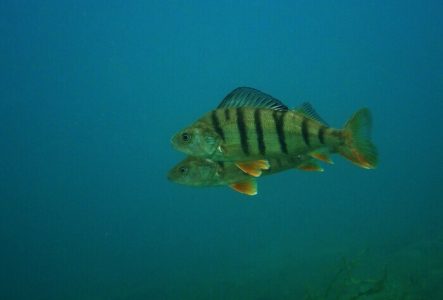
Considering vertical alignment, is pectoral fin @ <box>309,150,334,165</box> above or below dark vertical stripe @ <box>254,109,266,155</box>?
below

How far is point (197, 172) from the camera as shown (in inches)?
207

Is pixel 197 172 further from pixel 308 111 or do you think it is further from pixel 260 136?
pixel 308 111

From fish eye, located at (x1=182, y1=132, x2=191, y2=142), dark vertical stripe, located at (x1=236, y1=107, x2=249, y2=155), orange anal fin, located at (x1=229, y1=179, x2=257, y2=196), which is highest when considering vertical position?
fish eye, located at (x1=182, y1=132, x2=191, y2=142)

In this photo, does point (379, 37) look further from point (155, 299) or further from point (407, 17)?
point (155, 299)

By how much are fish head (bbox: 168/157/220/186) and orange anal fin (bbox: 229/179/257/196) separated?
1.07 ft

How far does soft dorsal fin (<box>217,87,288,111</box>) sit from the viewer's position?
4.18m

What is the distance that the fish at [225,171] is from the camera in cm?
475

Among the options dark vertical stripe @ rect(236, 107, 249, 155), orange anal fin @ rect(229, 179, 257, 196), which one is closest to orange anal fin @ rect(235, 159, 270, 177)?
dark vertical stripe @ rect(236, 107, 249, 155)

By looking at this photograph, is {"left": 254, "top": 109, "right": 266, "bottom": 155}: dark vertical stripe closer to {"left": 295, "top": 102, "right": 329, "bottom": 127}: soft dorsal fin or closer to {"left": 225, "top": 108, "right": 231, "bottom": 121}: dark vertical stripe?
{"left": 225, "top": 108, "right": 231, "bottom": 121}: dark vertical stripe

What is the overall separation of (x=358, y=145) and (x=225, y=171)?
1.53m

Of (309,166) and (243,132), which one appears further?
(309,166)

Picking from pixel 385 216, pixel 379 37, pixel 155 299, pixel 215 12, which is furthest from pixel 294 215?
pixel 379 37

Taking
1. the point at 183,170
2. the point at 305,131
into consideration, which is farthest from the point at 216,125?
the point at 183,170

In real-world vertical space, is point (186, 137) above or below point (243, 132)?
above
